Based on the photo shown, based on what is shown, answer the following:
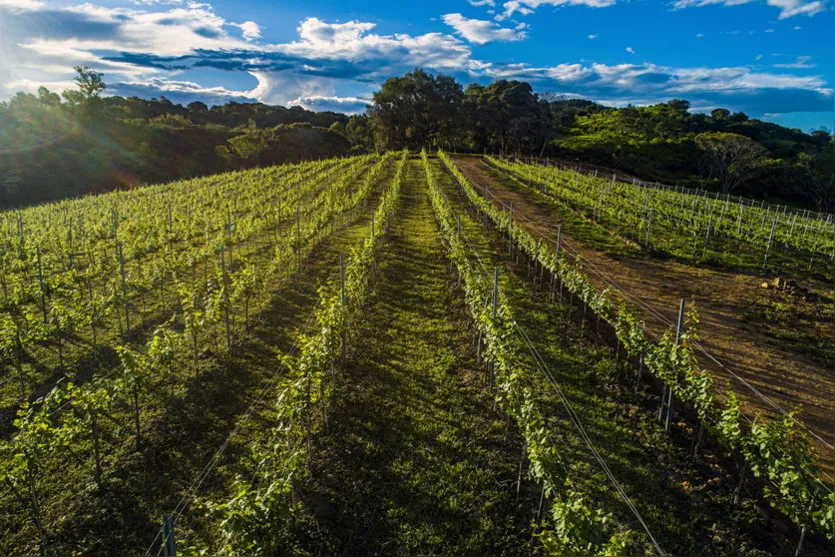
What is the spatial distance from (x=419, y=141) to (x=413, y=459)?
6954 centimetres

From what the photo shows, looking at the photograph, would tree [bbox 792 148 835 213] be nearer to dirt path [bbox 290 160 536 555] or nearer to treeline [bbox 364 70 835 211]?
treeline [bbox 364 70 835 211]

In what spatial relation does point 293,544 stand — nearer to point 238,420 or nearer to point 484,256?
point 238,420

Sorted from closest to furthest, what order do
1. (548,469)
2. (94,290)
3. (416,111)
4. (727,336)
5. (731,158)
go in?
(548,469) < (727,336) < (94,290) < (731,158) < (416,111)

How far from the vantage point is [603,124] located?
8819 cm

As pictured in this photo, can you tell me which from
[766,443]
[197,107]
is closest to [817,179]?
[766,443]

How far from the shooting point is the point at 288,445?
26.5ft

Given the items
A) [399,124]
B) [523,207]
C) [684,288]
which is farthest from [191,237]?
[399,124]

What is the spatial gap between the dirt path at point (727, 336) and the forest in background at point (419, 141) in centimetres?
4741

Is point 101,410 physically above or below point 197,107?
below

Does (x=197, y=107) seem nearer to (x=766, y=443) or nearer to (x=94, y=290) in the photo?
(x=94, y=290)

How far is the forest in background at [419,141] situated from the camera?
53.5 meters

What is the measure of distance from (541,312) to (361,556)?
30.3ft

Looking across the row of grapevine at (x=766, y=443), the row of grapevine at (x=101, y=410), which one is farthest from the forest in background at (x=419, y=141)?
the row of grapevine at (x=766, y=443)

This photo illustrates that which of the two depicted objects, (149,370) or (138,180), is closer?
(149,370)
